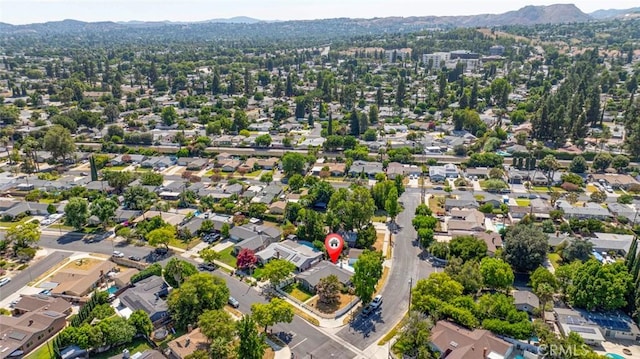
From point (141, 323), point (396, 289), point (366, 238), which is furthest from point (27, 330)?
point (366, 238)

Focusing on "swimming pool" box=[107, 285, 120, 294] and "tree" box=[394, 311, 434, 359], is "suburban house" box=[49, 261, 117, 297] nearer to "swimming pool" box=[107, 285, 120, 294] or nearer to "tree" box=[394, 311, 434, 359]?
"swimming pool" box=[107, 285, 120, 294]

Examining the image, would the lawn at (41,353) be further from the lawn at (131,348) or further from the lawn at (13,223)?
the lawn at (13,223)

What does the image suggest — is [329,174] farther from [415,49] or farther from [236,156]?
[415,49]

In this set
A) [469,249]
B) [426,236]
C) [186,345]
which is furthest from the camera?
[426,236]

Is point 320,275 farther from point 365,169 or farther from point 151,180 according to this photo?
point 151,180

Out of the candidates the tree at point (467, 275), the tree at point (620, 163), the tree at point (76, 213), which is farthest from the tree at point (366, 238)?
the tree at point (620, 163)
